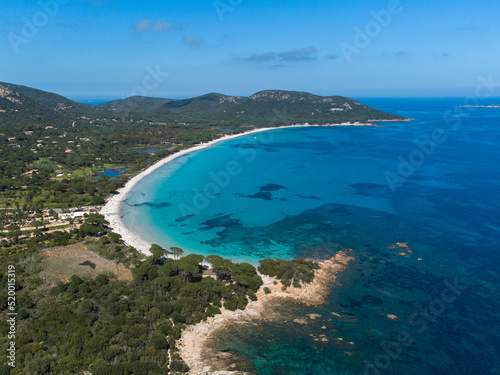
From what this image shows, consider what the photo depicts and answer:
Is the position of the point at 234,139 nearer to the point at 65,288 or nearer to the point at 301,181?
the point at 301,181

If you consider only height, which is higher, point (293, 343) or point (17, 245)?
point (17, 245)

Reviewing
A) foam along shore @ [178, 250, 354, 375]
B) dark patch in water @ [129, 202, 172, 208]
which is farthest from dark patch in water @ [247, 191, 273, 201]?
foam along shore @ [178, 250, 354, 375]

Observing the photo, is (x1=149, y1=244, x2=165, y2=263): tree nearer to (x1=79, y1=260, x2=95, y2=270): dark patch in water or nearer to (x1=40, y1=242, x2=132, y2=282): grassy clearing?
(x1=40, y1=242, x2=132, y2=282): grassy clearing

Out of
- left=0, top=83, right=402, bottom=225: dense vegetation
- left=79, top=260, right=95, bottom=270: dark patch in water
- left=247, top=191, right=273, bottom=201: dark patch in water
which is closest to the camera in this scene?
left=79, top=260, right=95, bottom=270: dark patch in water

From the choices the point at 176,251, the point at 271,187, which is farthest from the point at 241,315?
the point at 271,187

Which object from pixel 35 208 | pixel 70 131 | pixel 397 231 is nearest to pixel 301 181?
pixel 397 231
